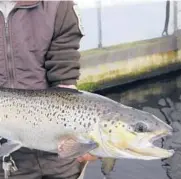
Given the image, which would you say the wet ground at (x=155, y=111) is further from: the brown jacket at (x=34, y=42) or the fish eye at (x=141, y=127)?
the fish eye at (x=141, y=127)

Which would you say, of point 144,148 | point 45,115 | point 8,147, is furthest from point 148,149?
point 8,147

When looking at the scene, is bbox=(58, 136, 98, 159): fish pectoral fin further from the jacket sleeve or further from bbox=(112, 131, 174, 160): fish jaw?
the jacket sleeve

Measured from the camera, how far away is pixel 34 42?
2.68m

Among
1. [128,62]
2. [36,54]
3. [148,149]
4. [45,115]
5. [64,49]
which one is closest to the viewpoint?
[148,149]

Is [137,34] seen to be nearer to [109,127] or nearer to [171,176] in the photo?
[171,176]

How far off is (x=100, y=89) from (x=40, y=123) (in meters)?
7.37

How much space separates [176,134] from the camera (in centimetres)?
743

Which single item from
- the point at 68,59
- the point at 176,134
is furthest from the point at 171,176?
the point at 68,59

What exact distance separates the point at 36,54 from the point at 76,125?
1.47 ft

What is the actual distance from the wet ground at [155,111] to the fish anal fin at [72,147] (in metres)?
3.54

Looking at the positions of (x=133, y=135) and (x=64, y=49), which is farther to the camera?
(x=64, y=49)

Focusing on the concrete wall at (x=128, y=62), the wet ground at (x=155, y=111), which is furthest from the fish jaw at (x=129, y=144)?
the concrete wall at (x=128, y=62)

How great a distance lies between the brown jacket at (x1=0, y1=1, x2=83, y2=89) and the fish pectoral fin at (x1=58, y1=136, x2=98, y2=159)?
1.21 ft

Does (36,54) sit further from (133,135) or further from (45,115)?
(133,135)
